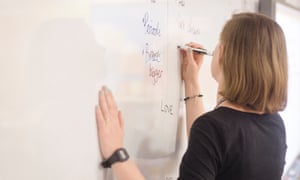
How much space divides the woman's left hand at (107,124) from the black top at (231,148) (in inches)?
5.9

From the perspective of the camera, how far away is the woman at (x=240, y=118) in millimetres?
759

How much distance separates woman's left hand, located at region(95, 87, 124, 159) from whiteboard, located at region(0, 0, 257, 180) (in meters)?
0.02

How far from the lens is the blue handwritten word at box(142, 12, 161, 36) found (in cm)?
88

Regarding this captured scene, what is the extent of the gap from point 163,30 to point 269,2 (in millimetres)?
823

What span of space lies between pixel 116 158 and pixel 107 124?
0.07 m

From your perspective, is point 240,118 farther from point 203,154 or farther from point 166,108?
point 166,108

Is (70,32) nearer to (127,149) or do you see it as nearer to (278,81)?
(127,149)

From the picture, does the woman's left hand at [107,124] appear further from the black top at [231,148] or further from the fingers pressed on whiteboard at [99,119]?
the black top at [231,148]

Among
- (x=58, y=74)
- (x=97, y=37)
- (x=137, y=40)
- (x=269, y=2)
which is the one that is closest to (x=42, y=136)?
(x=58, y=74)

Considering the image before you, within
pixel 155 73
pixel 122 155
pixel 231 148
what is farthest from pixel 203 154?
pixel 155 73

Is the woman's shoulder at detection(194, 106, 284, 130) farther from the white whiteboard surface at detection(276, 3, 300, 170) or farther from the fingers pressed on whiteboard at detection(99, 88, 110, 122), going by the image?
the white whiteboard surface at detection(276, 3, 300, 170)

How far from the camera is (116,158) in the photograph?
30.6 inches

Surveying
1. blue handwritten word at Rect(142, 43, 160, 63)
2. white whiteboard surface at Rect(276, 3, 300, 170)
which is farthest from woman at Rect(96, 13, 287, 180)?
white whiteboard surface at Rect(276, 3, 300, 170)

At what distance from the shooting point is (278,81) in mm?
832
